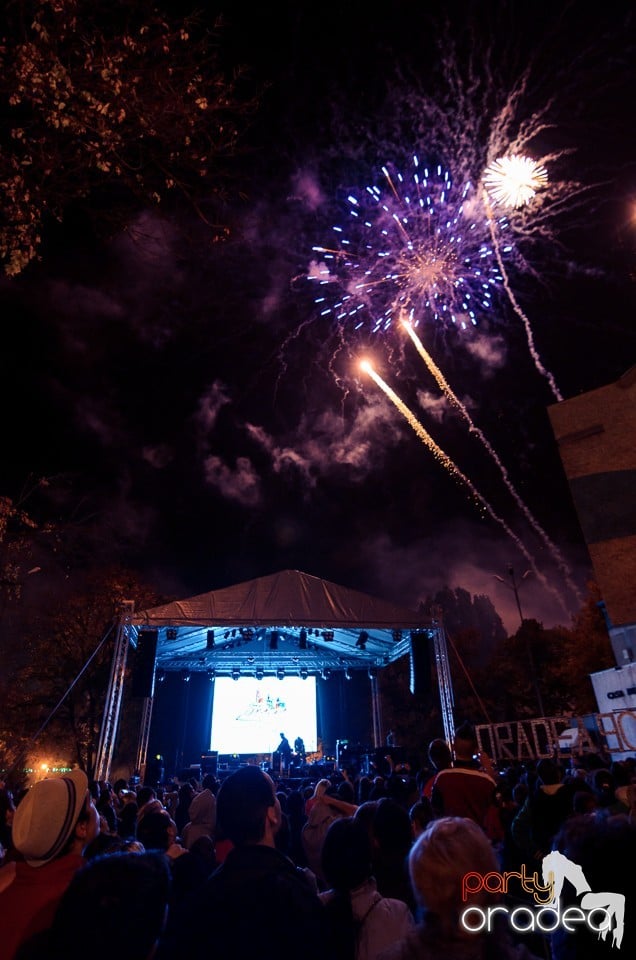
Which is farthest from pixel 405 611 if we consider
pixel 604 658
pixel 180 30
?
pixel 604 658

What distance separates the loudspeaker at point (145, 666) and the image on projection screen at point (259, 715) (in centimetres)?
527

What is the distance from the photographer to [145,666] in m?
14.2

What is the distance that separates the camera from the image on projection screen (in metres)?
18.5

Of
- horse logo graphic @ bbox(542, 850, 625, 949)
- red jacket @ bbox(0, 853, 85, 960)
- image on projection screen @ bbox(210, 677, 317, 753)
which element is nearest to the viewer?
horse logo graphic @ bbox(542, 850, 625, 949)

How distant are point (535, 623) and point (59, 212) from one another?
37.6 m

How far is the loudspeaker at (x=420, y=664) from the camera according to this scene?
1502 centimetres

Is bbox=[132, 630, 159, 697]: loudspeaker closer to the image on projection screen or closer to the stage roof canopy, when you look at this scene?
the stage roof canopy

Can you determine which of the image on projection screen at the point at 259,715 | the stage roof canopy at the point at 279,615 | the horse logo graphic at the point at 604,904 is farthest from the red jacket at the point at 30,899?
the image on projection screen at the point at 259,715

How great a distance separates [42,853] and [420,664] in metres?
14.2

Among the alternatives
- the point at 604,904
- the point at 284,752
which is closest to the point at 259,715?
the point at 284,752

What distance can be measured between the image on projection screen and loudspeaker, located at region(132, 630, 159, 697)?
5270 mm

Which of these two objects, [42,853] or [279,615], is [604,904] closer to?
[42,853]

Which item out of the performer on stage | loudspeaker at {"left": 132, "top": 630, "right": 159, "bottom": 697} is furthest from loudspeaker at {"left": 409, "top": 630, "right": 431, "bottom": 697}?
loudspeaker at {"left": 132, "top": 630, "right": 159, "bottom": 697}

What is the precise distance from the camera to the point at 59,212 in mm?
6551
